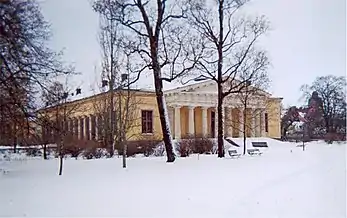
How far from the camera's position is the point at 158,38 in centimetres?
415

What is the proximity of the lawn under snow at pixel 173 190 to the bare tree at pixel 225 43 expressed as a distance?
1.47 meters

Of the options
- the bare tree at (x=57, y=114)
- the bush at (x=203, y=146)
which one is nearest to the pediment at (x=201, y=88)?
the bush at (x=203, y=146)

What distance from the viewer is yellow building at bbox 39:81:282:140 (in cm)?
335

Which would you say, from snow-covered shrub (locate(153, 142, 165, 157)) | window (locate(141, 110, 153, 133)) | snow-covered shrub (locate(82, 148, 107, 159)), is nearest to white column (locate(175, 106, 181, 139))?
snow-covered shrub (locate(153, 142, 165, 157))

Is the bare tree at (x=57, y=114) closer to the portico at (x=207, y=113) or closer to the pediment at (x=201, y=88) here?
the portico at (x=207, y=113)

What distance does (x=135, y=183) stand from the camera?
275 centimetres

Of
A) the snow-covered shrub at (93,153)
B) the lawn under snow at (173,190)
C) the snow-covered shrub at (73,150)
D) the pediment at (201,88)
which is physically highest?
the pediment at (201,88)

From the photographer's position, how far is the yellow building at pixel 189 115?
335 cm

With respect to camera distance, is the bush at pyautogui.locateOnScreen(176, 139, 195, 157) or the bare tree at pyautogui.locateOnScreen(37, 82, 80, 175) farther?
the bush at pyautogui.locateOnScreen(176, 139, 195, 157)

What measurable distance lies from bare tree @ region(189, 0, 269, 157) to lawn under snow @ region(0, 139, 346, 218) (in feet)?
4.81

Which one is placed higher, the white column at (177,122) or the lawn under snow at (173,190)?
the white column at (177,122)

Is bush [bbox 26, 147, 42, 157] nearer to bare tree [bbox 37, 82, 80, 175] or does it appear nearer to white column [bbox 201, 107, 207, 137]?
bare tree [bbox 37, 82, 80, 175]

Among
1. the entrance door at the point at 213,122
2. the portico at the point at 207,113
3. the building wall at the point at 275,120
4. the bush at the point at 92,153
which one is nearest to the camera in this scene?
the bush at the point at 92,153

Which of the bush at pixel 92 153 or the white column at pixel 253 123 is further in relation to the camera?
the white column at pixel 253 123
